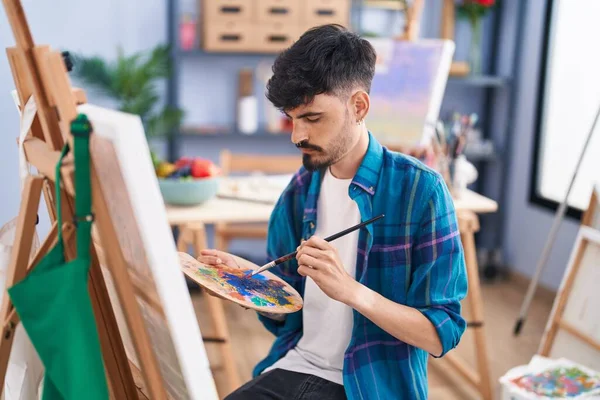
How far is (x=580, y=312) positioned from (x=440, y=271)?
37.1 inches

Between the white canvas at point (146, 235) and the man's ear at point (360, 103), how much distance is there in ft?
1.95

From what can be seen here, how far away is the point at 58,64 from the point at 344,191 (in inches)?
29.4

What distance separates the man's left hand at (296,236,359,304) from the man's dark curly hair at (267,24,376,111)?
300 mm

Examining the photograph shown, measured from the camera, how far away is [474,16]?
4.07 metres

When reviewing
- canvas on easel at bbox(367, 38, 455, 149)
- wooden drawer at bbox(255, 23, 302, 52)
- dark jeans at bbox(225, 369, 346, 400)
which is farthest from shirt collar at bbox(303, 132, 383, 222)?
wooden drawer at bbox(255, 23, 302, 52)

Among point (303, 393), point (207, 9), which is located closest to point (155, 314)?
point (303, 393)

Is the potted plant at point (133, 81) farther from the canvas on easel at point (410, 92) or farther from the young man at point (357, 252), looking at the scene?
the young man at point (357, 252)

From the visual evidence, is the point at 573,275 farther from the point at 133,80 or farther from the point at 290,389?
the point at 133,80

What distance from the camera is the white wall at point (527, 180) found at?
3.85m

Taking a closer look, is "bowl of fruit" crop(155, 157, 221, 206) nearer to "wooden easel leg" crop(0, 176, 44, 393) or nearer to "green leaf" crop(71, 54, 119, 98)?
"green leaf" crop(71, 54, 119, 98)

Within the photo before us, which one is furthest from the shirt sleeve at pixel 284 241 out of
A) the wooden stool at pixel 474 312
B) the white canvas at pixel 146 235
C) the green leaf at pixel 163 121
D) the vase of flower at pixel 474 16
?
the vase of flower at pixel 474 16

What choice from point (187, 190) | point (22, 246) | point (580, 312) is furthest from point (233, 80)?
point (22, 246)

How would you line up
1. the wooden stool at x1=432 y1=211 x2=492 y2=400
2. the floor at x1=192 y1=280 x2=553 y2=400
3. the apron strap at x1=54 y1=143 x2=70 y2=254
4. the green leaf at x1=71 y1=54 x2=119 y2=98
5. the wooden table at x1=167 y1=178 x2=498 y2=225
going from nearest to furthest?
the apron strap at x1=54 y1=143 x2=70 y2=254 → the wooden table at x1=167 y1=178 x2=498 y2=225 → the wooden stool at x1=432 y1=211 x2=492 y2=400 → the floor at x1=192 y1=280 x2=553 y2=400 → the green leaf at x1=71 y1=54 x2=119 y2=98

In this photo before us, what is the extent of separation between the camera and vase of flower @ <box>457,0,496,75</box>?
404cm
